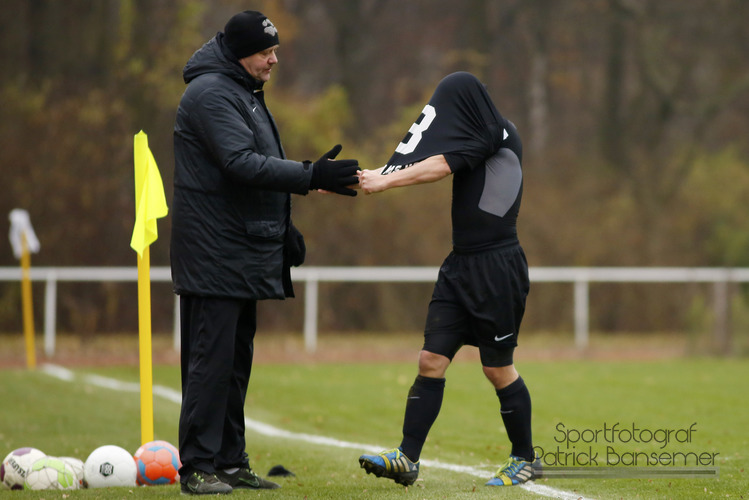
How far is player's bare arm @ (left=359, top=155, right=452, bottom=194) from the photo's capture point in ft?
18.5

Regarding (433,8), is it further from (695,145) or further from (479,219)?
(479,219)

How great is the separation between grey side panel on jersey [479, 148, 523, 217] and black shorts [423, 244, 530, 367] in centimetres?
22

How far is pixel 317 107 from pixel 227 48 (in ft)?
55.5

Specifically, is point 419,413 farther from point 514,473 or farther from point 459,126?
point 459,126

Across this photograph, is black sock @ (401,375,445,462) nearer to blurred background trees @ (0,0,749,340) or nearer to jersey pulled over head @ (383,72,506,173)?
jersey pulled over head @ (383,72,506,173)

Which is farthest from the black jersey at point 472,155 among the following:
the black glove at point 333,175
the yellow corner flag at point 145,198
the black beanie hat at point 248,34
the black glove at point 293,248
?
the yellow corner flag at point 145,198

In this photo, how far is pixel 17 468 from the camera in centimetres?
627

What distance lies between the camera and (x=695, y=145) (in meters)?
26.0

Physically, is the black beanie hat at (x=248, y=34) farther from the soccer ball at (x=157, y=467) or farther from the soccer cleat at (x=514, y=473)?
the soccer cleat at (x=514, y=473)

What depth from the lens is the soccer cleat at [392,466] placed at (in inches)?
218

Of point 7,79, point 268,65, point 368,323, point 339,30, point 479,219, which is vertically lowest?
point 368,323

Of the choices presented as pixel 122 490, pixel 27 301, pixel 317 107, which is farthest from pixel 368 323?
pixel 122 490

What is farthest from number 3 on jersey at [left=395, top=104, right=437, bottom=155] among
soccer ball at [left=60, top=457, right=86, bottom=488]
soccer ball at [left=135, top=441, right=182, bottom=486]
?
soccer ball at [left=60, top=457, right=86, bottom=488]

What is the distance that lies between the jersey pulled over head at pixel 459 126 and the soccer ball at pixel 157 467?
2037 mm
